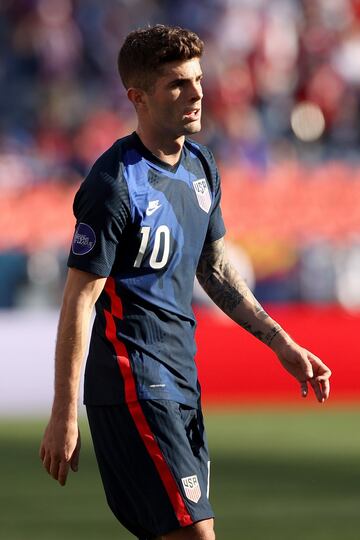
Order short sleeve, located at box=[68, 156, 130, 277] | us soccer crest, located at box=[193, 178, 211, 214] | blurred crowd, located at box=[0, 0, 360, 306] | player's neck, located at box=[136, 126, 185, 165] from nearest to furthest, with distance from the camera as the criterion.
Result: short sleeve, located at box=[68, 156, 130, 277] < player's neck, located at box=[136, 126, 185, 165] < us soccer crest, located at box=[193, 178, 211, 214] < blurred crowd, located at box=[0, 0, 360, 306]

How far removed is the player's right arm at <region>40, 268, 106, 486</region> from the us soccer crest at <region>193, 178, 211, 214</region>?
1.81ft

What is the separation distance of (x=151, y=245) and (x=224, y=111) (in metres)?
12.5

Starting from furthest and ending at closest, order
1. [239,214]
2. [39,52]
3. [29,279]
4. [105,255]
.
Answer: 1. [39,52]
2. [239,214]
3. [29,279]
4. [105,255]

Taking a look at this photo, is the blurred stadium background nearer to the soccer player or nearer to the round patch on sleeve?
the soccer player

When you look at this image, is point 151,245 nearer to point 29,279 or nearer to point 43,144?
point 29,279

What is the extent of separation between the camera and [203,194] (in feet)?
16.0

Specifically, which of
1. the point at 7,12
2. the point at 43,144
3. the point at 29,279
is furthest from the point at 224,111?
the point at 29,279

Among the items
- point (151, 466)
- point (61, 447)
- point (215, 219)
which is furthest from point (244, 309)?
point (61, 447)

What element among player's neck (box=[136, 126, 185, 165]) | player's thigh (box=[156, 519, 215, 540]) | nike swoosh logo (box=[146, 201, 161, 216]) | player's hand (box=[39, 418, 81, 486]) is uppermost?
player's neck (box=[136, 126, 185, 165])

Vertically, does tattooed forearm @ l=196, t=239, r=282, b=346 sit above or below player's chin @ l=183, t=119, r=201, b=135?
below

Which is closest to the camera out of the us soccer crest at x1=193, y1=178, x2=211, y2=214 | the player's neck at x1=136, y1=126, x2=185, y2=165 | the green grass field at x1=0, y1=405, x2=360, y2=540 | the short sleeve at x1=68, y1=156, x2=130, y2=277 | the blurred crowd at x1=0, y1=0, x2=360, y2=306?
the short sleeve at x1=68, y1=156, x2=130, y2=277

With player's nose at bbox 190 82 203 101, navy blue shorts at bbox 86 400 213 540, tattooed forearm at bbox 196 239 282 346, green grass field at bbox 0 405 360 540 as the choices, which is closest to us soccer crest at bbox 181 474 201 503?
navy blue shorts at bbox 86 400 213 540

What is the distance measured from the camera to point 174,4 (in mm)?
18953

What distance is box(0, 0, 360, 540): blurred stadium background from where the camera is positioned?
8.41 metres
